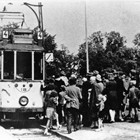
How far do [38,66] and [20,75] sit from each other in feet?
2.82

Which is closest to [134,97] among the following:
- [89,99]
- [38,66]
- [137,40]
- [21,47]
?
[89,99]

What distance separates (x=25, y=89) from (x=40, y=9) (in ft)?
31.4

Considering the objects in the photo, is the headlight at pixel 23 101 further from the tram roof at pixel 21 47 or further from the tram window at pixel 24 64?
the tram roof at pixel 21 47

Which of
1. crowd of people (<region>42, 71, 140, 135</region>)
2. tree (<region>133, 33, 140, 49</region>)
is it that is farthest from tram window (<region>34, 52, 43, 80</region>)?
tree (<region>133, 33, 140, 49</region>)

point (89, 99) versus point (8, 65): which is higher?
point (8, 65)

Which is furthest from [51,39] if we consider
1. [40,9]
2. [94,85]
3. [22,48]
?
[94,85]

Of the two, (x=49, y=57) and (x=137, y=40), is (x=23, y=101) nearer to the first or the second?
(x=49, y=57)

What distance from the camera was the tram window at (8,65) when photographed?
16.2 metres

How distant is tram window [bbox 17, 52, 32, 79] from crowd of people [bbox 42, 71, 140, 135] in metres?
0.95

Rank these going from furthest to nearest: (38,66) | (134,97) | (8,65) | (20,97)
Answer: (38,66)
(8,65)
(20,97)
(134,97)

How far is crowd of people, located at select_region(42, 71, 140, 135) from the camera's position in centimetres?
1320

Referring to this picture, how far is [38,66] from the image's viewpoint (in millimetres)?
16656

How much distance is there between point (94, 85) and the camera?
1322 cm

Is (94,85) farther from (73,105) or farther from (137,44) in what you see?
(137,44)
